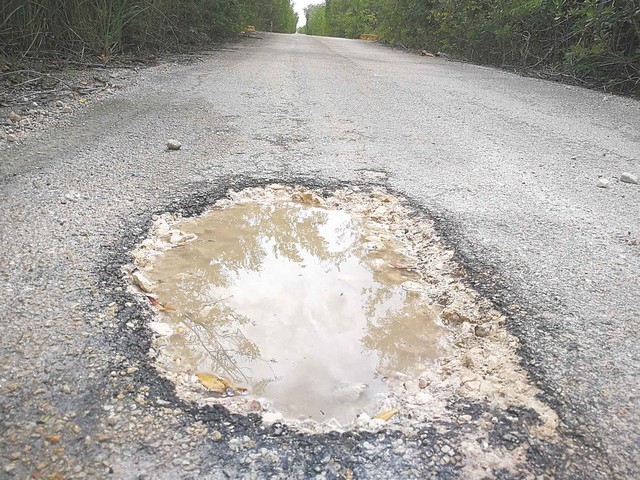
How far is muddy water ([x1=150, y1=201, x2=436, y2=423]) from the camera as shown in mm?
1527

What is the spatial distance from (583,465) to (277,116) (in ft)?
11.9

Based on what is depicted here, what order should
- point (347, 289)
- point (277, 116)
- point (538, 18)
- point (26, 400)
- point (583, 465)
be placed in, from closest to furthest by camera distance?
1. point (583, 465)
2. point (26, 400)
3. point (347, 289)
4. point (277, 116)
5. point (538, 18)

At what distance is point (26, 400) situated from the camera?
129cm

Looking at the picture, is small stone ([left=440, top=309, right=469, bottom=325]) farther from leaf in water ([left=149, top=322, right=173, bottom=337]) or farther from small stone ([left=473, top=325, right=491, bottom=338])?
leaf in water ([left=149, top=322, right=173, bottom=337])

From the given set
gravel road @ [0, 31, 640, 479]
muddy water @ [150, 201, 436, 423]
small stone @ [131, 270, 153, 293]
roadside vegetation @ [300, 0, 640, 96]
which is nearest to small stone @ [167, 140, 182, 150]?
gravel road @ [0, 31, 640, 479]

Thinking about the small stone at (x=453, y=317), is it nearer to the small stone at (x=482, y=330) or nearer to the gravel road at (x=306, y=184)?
the small stone at (x=482, y=330)

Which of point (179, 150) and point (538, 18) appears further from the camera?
point (538, 18)

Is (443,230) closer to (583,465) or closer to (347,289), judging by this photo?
(347,289)

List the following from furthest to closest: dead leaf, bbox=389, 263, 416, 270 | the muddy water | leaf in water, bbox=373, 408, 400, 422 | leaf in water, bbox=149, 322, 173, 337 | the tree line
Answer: the tree line → dead leaf, bbox=389, 263, 416, 270 → leaf in water, bbox=149, 322, 173, 337 → the muddy water → leaf in water, bbox=373, 408, 400, 422

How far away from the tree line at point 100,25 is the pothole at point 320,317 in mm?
3845

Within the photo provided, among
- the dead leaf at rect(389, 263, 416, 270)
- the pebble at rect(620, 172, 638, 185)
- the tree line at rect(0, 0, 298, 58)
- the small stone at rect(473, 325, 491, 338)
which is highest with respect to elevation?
the tree line at rect(0, 0, 298, 58)

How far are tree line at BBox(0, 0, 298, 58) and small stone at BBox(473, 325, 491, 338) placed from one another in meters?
5.09

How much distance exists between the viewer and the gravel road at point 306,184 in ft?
3.94

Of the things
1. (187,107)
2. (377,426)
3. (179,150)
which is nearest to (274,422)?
(377,426)
